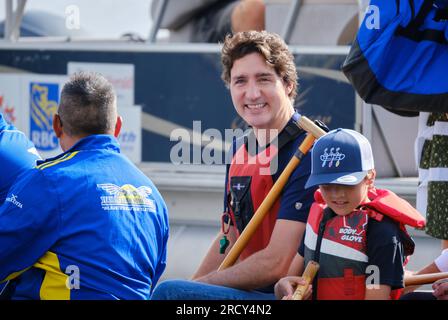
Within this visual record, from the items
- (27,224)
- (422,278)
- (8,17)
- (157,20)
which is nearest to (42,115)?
(8,17)

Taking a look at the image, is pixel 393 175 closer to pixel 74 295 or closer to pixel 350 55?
pixel 350 55

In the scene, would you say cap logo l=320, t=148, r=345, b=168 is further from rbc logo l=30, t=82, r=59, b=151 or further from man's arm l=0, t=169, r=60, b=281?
rbc logo l=30, t=82, r=59, b=151

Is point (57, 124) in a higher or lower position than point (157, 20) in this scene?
lower

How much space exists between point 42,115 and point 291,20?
187cm

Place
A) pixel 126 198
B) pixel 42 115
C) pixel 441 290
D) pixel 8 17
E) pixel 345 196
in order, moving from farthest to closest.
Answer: pixel 8 17
pixel 42 115
pixel 126 198
pixel 345 196
pixel 441 290

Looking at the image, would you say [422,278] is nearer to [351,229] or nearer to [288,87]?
[351,229]

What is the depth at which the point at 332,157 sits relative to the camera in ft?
11.9

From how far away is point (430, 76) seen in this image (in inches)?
143

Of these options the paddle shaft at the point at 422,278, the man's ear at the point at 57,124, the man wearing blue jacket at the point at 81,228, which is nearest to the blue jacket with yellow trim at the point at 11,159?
the man's ear at the point at 57,124

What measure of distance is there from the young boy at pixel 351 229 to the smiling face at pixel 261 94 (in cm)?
56

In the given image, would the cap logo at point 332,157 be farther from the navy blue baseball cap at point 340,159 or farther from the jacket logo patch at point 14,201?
the jacket logo patch at point 14,201

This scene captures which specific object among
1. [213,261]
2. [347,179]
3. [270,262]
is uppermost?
[347,179]

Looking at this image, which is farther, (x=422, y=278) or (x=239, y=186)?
(x=239, y=186)

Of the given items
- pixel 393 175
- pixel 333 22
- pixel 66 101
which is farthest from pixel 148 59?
pixel 66 101
